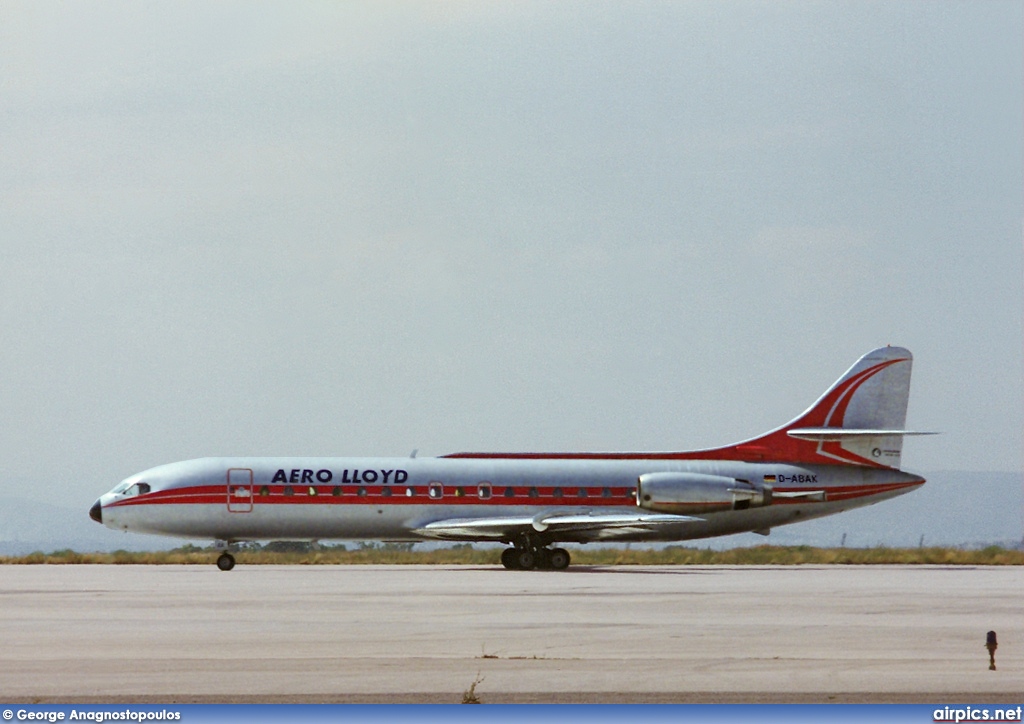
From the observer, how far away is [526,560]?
46594 mm

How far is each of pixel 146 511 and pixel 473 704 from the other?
3425cm

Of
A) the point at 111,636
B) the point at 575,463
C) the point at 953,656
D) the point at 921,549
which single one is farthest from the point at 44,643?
the point at 921,549

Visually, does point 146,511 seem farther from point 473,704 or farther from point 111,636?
point 473,704

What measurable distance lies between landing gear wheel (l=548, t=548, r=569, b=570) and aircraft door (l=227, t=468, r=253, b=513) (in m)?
9.53

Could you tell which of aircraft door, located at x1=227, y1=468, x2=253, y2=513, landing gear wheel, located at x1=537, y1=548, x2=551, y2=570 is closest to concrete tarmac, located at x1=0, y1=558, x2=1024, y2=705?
aircraft door, located at x1=227, y1=468, x2=253, y2=513

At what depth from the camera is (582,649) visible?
19.2 m

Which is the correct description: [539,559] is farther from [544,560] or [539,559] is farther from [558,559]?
[558,559]

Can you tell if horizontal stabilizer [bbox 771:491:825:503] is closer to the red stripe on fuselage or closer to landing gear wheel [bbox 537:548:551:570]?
the red stripe on fuselage

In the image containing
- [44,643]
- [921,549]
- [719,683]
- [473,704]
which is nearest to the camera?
[473,704]

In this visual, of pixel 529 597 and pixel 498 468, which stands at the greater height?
pixel 498 468

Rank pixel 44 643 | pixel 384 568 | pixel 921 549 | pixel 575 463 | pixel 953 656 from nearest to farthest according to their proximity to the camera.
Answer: pixel 953 656 < pixel 44 643 < pixel 384 568 < pixel 575 463 < pixel 921 549

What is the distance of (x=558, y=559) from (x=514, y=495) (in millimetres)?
2686

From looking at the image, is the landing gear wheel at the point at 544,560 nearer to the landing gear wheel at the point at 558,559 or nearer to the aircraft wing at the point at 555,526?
the landing gear wheel at the point at 558,559

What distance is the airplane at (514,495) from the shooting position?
4634cm
